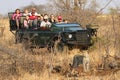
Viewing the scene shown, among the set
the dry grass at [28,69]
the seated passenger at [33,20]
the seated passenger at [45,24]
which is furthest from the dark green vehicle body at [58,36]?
the dry grass at [28,69]

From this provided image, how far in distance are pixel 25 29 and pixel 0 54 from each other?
247 inches

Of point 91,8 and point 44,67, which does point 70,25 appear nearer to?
point 44,67

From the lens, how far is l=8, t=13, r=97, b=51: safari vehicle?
50.3 feet

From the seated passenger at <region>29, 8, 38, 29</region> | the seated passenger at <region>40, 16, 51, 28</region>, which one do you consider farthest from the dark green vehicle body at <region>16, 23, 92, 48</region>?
the seated passenger at <region>29, 8, 38, 29</region>

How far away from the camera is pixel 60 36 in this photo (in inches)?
595

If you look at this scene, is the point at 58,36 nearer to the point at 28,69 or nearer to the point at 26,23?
the point at 26,23

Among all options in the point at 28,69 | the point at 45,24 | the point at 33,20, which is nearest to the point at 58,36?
the point at 45,24

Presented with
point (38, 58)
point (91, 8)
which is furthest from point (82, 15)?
point (38, 58)

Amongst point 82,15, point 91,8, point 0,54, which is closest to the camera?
point 0,54

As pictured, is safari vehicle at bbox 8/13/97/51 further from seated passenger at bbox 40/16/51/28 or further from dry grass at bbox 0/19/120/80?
dry grass at bbox 0/19/120/80

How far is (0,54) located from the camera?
10.3 m

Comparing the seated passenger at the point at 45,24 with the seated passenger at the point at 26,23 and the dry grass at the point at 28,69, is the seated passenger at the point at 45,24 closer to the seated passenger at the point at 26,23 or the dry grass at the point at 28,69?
the seated passenger at the point at 26,23

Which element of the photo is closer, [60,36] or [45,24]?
[60,36]

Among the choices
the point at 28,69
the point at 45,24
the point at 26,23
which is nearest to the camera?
the point at 28,69
